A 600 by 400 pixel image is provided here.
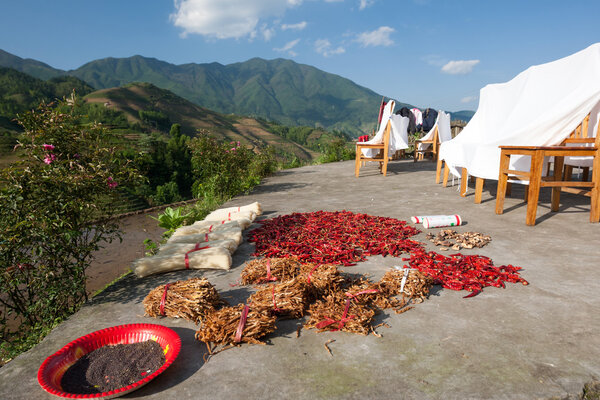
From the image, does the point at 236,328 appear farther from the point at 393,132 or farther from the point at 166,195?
the point at 166,195

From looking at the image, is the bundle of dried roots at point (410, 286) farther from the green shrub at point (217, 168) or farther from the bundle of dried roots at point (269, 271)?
the green shrub at point (217, 168)

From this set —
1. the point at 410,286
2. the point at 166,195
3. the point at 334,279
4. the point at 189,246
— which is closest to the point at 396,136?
the point at 189,246

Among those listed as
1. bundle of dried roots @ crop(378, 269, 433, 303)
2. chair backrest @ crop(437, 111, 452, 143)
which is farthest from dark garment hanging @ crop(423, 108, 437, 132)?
bundle of dried roots @ crop(378, 269, 433, 303)

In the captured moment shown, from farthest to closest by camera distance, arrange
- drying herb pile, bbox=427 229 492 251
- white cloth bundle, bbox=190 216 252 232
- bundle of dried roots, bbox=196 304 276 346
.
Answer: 1. white cloth bundle, bbox=190 216 252 232
2. drying herb pile, bbox=427 229 492 251
3. bundle of dried roots, bbox=196 304 276 346

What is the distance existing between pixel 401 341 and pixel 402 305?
1.41 feet

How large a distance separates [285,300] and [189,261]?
1308mm

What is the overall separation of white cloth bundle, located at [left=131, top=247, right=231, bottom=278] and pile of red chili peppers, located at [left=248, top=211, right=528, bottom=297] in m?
0.45

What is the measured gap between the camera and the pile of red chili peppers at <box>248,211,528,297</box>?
2.70m

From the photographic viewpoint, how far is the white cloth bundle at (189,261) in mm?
3068

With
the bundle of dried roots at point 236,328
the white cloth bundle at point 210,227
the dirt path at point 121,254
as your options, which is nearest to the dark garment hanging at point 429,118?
the dirt path at point 121,254

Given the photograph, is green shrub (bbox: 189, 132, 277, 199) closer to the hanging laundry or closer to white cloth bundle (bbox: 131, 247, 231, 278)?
white cloth bundle (bbox: 131, 247, 231, 278)

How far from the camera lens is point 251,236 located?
13.3 ft

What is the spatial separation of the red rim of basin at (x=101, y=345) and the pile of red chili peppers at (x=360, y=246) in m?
1.55

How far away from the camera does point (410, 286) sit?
246cm
